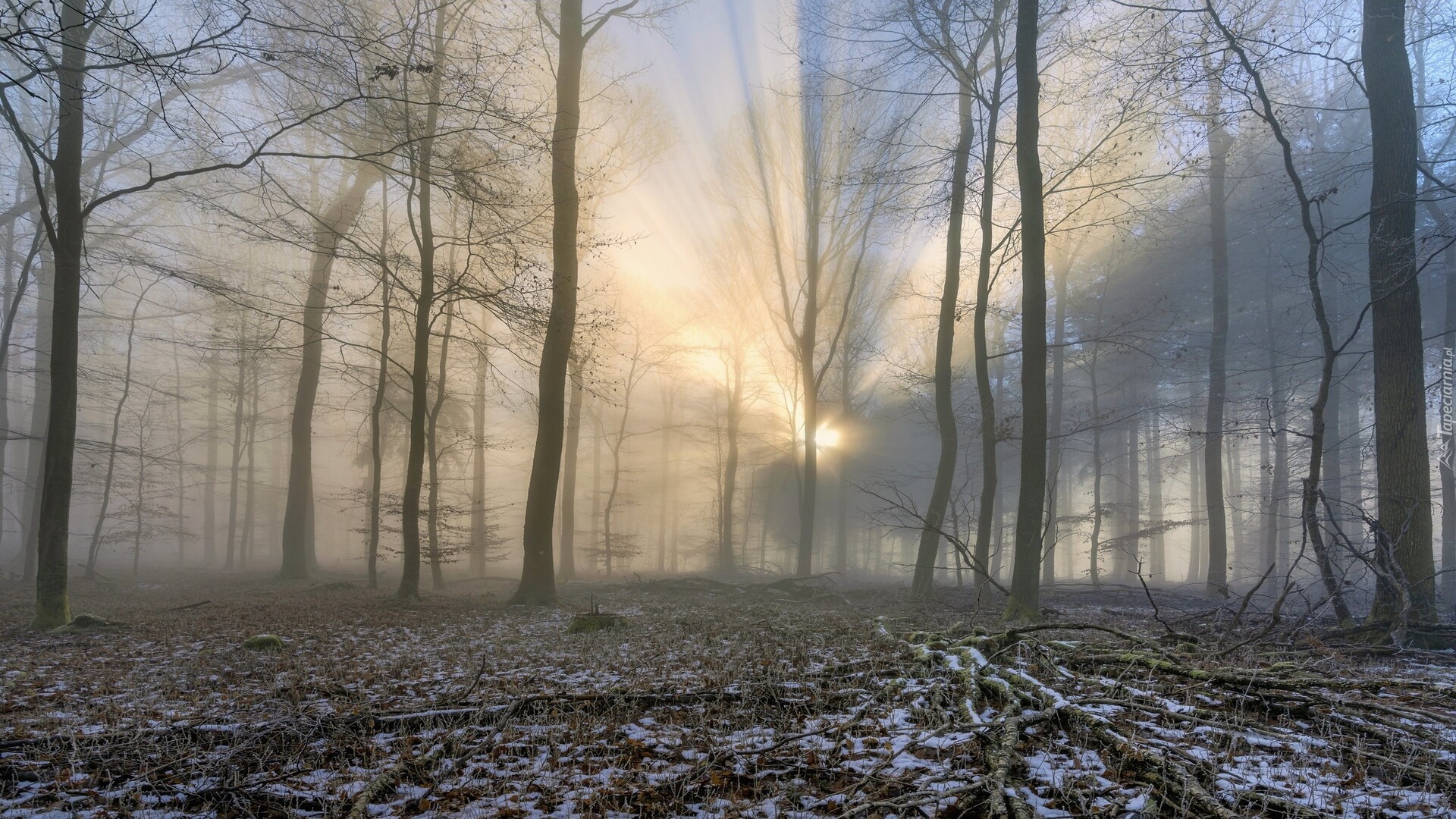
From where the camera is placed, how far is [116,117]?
15.0m

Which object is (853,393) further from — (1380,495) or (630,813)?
(630,813)

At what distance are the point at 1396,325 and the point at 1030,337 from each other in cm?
355

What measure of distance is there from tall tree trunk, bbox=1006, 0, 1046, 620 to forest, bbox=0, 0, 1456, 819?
2.3 inches

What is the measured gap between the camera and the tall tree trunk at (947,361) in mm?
12078

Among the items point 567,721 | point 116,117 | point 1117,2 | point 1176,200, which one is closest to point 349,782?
point 567,721

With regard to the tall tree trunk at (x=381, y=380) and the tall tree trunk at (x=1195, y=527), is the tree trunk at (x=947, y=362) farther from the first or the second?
the tall tree trunk at (x=1195, y=527)

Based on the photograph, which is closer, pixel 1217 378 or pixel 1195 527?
pixel 1217 378

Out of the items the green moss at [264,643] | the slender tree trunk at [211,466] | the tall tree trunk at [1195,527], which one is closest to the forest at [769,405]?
the green moss at [264,643]

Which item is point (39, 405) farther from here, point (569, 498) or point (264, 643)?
point (264, 643)

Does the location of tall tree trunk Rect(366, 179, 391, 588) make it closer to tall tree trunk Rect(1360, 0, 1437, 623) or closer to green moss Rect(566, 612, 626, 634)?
green moss Rect(566, 612, 626, 634)

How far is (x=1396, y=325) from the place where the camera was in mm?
6977

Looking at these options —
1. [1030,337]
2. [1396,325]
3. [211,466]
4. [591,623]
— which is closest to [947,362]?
[1030,337]

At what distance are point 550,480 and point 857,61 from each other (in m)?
9.33

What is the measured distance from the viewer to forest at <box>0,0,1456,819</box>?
2807mm
